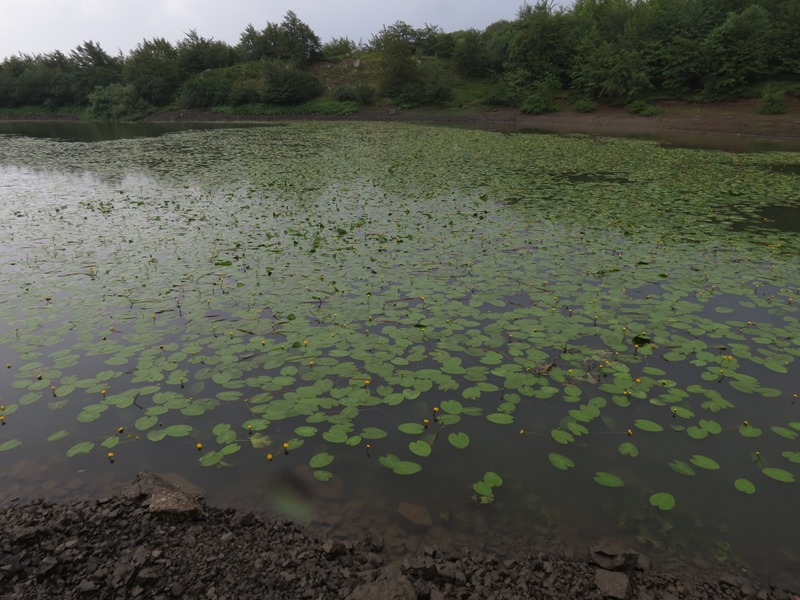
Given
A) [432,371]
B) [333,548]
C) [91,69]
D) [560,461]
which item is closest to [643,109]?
[432,371]

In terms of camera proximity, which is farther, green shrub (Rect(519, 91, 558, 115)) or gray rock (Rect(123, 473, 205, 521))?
green shrub (Rect(519, 91, 558, 115))

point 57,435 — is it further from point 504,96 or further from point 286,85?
point 286,85

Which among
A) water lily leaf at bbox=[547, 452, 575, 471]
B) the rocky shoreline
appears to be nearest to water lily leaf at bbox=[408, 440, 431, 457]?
the rocky shoreline

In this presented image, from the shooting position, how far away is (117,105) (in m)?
51.2

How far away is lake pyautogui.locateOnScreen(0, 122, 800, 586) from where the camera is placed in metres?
3.08

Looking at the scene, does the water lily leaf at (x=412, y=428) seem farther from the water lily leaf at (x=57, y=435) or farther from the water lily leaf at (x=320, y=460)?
the water lily leaf at (x=57, y=435)

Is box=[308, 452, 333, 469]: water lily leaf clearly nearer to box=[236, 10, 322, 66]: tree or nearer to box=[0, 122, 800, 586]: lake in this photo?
box=[0, 122, 800, 586]: lake

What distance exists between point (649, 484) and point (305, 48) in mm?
77748

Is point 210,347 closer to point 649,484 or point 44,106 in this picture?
point 649,484

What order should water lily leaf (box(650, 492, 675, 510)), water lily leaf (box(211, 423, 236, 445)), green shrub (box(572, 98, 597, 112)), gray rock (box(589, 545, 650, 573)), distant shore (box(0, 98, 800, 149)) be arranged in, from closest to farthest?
gray rock (box(589, 545, 650, 573)), water lily leaf (box(650, 492, 675, 510)), water lily leaf (box(211, 423, 236, 445)), distant shore (box(0, 98, 800, 149)), green shrub (box(572, 98, 597, 112))

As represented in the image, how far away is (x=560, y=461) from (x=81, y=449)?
383cm

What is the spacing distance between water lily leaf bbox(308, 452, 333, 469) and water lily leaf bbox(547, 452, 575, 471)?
5.68 ft

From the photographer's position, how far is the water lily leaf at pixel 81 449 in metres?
3.49

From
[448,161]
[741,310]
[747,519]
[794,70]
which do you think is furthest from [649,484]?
[794,70]
